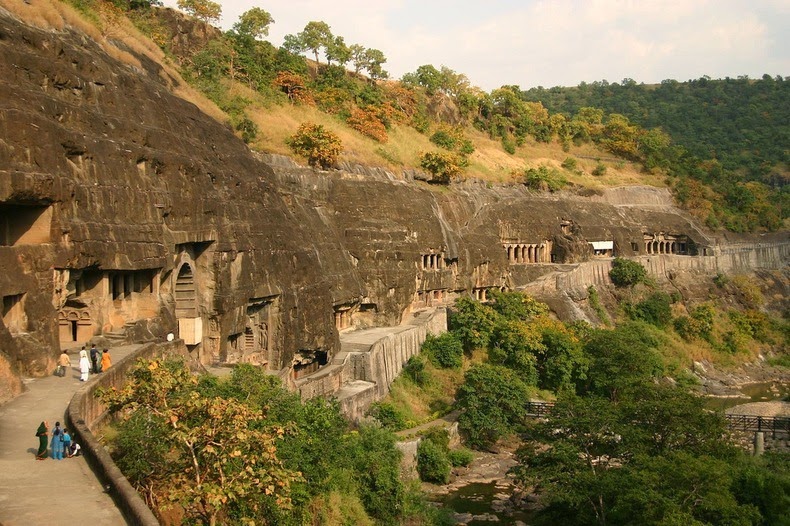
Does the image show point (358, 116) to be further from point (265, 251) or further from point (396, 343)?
point (265, 251)

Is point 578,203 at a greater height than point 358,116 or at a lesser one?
lesser

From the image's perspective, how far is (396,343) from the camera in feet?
126

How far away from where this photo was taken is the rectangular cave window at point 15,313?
1969 centimetres

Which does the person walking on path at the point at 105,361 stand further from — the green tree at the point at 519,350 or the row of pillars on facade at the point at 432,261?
the row of pillars on facade at the point at 432,261

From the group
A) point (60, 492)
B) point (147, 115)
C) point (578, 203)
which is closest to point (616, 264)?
point (578, 203)

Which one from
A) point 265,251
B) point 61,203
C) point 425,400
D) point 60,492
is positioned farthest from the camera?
point 425,400

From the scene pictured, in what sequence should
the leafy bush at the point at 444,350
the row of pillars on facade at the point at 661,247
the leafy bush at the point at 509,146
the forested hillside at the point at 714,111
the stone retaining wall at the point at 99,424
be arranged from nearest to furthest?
the stone retaining wall at the point at 99,424
the leafy bush at the point at 444,350
the row of pillars on facade at the point at 661,247
the leafy bush at the point at 509,146
the forested hillside at the point at 714,111

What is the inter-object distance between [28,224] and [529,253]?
4270 cm

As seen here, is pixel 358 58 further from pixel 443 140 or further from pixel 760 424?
pixel 760 424

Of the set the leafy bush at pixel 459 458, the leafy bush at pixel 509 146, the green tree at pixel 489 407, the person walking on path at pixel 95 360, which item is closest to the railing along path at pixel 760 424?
the green tree at pixel 489 407

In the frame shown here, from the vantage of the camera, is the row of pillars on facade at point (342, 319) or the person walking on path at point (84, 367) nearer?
the person walking on path at point (84, 367)

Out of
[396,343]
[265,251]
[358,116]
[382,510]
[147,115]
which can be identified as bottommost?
[382,510]

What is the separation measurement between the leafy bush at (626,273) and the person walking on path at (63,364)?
4511cm

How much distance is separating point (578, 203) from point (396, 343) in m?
32.5
